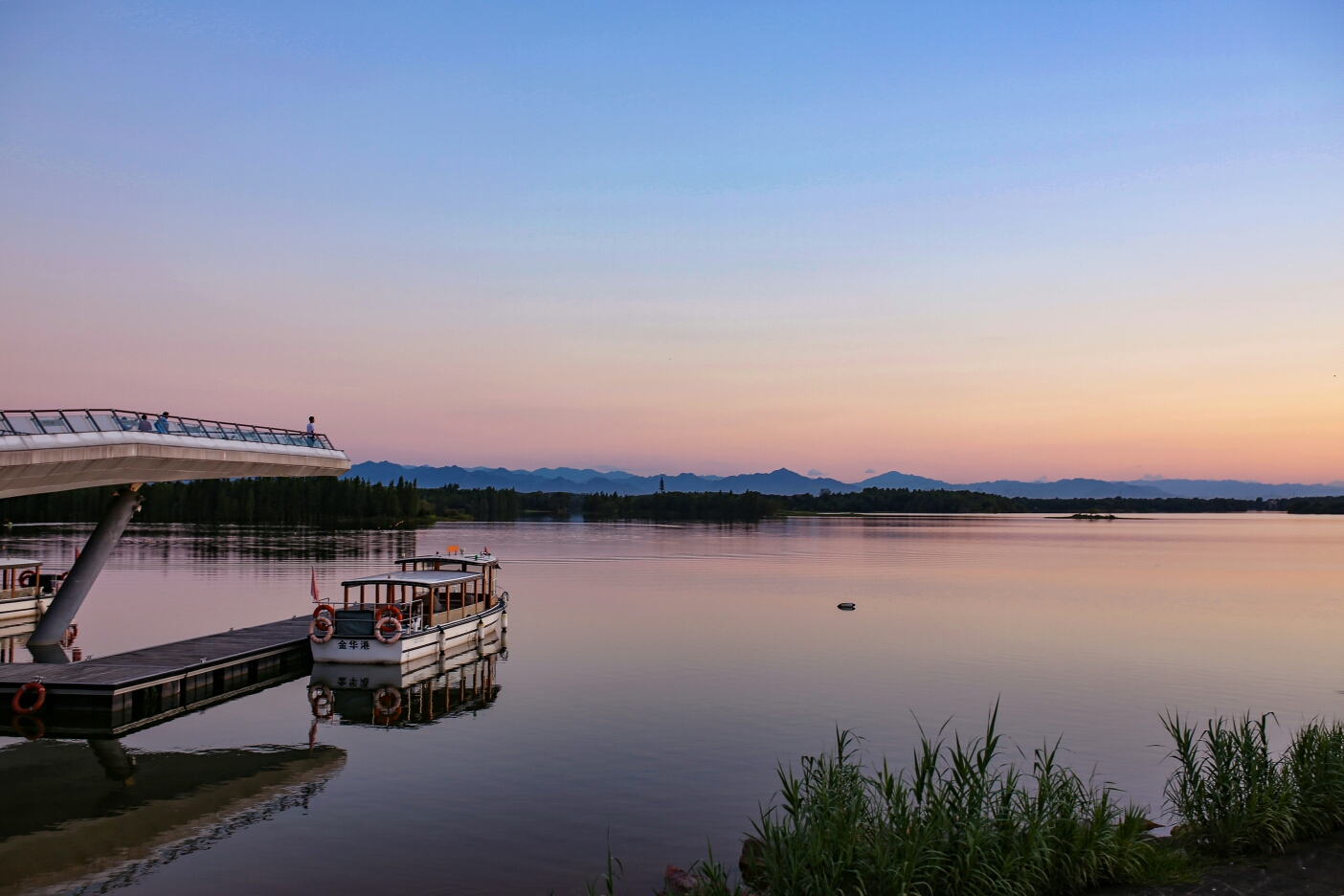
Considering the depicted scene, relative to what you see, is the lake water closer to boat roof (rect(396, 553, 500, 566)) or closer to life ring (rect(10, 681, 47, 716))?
life ring (rect(10, 681, 47, 716))

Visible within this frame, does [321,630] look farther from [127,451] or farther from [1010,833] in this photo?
[1010,833]

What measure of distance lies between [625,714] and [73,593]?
20.8 metres

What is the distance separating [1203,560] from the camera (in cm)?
9275

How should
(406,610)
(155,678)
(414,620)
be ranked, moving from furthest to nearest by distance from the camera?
(406,610) < (414,620) < (155,678)

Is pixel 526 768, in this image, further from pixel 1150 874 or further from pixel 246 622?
pixel 246 622

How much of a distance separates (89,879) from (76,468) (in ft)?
64.1

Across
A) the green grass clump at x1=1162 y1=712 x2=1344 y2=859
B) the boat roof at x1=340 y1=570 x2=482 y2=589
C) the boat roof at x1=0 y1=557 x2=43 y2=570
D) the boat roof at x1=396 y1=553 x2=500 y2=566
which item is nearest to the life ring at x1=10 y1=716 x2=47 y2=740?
Answer: the boat roof at x1=340 y1=570 x2=482 y2=589

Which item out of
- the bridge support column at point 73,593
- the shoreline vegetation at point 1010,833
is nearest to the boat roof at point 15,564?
the bridge support column at point 73,593

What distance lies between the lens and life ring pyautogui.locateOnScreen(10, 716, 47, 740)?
2305 centimetres

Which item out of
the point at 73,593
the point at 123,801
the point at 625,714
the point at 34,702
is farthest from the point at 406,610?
the point at 123,801

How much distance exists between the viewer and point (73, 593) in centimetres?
3325

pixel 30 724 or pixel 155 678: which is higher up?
pixel 155 678

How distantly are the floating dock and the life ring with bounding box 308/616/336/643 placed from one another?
1.08 m

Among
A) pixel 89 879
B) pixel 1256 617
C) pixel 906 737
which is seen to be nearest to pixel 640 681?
pixel 906 737
